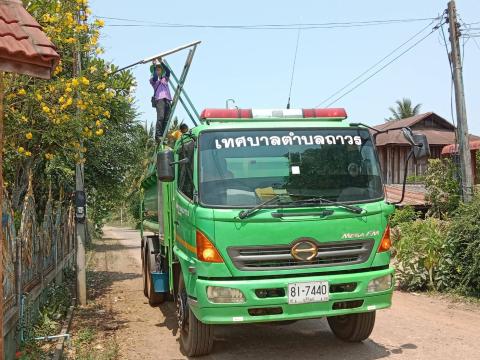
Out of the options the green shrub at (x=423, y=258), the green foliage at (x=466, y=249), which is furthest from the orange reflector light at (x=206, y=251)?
the green shrub at (x=423, y=258)

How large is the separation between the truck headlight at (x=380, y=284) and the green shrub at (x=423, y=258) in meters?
4.48

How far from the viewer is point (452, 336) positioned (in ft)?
21.2

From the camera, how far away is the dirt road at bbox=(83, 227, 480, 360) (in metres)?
5.81

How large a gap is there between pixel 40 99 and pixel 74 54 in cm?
165

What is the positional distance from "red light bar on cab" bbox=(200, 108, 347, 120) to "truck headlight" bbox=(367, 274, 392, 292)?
184 centimetres

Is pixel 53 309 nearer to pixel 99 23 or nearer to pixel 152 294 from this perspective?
pixel 152 294

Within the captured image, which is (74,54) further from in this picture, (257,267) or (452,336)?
(452,336)

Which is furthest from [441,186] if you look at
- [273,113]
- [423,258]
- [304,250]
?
[304,250]

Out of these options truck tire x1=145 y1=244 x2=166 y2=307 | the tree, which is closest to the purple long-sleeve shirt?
the tree

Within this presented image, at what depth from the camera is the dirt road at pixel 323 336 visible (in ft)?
19.1

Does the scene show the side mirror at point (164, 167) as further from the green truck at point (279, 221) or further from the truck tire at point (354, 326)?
the truck tire at point (354, 326)

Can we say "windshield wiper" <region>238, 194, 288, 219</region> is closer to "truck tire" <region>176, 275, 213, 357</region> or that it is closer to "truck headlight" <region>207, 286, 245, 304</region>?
"truck headlight" <region>207, 286, 245, 304</region>

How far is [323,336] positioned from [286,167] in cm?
248

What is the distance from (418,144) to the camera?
5.35 metres
